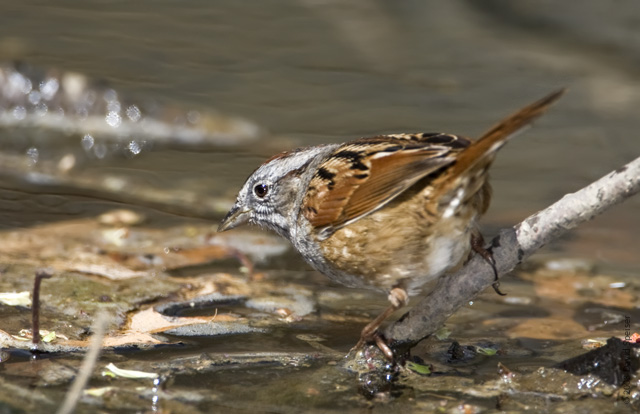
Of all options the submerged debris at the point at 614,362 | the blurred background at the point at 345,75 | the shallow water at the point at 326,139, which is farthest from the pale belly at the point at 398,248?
the blurred background at the point at 345,75

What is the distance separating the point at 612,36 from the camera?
9.77 m

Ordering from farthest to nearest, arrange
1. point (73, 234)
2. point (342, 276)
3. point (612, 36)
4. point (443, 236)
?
point (612, 36), point (73, 234), point (342, 276), point (443, 236)

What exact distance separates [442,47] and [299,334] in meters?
6.28

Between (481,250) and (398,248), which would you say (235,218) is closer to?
(398,248)

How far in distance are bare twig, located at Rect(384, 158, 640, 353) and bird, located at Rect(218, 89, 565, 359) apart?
0.23 feet

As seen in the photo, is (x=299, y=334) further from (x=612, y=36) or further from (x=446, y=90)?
(x=612, y=36)

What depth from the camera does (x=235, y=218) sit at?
4.98m

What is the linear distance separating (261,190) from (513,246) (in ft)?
5.23

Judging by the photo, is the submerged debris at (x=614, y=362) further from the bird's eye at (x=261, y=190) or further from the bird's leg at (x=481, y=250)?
the bird's eye at (x=261, y=190)

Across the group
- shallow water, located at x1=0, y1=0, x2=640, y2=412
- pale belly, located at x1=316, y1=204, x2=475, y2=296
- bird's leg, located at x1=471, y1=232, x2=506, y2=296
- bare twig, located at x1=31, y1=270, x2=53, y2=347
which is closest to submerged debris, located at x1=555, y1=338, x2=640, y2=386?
shallow water, located at x1=0, y1=0, x2=640, y2=412

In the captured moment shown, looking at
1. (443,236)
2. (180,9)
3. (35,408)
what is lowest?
(35,408)

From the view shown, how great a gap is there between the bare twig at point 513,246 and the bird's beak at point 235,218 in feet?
4.10

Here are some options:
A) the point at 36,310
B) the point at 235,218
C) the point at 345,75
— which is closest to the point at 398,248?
the point at 235,218

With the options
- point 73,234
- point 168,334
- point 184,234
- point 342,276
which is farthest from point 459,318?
point 73,234
